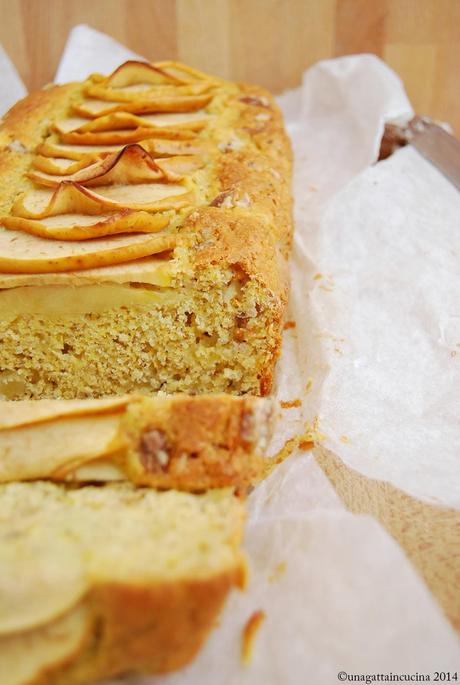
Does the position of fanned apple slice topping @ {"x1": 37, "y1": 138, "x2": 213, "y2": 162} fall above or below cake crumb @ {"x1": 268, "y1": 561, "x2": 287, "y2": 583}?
above

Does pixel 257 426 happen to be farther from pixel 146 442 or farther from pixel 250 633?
pixel 250 633

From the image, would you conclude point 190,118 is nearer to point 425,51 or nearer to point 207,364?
point 207,364

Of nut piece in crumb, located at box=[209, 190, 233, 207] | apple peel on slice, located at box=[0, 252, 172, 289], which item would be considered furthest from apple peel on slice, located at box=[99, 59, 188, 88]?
apple peel on slice, located at box=[0, 252, 172, 289]

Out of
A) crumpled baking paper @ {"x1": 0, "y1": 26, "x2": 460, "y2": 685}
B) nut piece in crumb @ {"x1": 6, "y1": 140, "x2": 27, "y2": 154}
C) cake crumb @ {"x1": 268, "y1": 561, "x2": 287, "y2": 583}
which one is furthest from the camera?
nut piece in crumb @ {"x1": 6, "y1": 140, "x2": 27, "y2": 154}

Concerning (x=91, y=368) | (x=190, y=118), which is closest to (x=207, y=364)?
(x=91, y=368)

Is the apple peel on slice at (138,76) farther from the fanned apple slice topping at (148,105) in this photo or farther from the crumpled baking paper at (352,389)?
the crumpled baking paper at (352,389)

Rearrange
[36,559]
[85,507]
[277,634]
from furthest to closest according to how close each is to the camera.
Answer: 1. [85,507]
2. [277,634]
3. [36,559]

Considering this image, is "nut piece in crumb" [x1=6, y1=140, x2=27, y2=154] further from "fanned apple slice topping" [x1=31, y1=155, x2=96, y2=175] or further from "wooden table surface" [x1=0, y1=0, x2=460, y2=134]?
"wooden table surface" [x1=0, y1=0, x2=460, y2=134]

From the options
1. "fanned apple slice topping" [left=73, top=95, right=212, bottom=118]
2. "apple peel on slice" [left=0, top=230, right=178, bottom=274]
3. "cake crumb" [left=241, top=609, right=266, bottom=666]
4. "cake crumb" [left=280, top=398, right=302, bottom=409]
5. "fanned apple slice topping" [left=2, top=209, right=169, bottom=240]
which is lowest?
"cake crumb" [left=280, top=398, right=302, bottom=409]
